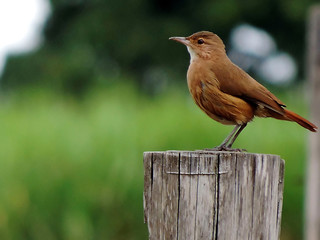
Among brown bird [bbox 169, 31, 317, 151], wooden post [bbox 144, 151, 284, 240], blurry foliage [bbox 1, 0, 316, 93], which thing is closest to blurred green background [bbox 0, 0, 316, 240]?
brown bird [bbox 169, 31, 317, 151]

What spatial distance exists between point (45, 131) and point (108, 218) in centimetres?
118

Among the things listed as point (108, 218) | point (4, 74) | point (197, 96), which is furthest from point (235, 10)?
point (197, 96)

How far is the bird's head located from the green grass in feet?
8.26

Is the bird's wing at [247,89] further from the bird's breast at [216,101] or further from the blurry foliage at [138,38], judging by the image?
the blurry foliage at [138,38]

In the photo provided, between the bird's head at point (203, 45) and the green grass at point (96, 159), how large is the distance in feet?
8.26

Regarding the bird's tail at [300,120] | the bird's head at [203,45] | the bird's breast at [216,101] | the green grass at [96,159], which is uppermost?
the bird's head at [203,45]

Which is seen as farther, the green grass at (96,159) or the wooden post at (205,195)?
the green grass at (96,159)

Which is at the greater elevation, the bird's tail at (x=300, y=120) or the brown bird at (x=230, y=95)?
the brown bird at (x=230, y=95)

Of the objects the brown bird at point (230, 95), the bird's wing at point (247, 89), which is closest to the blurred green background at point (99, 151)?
the brown bird at point (230, 95)

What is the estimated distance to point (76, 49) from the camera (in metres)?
18.9

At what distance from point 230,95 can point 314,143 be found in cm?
208

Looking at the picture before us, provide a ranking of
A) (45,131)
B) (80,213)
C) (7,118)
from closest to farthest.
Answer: (80,213), (45,131), (7,118)

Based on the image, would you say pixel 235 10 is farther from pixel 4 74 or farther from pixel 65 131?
pixel 65 131

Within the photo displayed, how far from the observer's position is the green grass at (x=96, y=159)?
20.0ft
